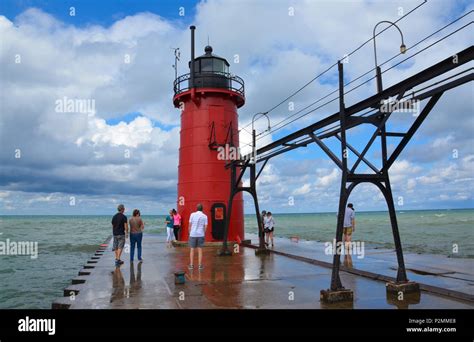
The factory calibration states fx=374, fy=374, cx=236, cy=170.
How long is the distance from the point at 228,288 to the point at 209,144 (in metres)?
11.6

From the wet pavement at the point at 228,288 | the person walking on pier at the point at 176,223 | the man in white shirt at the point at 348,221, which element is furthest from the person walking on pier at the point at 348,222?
the person walking on pier at the point at 176,223

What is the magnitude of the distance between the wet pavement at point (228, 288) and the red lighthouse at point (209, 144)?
6.50 m

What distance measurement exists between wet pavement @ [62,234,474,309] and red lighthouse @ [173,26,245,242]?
21.3ft

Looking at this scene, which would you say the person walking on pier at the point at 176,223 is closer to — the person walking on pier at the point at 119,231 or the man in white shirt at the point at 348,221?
the person walking on pier at the point at 119,231

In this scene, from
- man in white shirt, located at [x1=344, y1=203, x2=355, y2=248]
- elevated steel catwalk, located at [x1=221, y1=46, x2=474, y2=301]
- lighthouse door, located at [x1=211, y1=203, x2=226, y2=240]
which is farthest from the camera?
lighthouse door, located at [x1=211, y1=203, x2=226, y2=240]

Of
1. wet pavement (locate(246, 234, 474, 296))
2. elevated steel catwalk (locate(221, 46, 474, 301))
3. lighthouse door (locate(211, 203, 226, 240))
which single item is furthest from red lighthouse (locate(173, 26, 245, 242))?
elevated steel catwalk (locate(221, 46, 474, 301))

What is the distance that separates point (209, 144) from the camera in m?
19.1

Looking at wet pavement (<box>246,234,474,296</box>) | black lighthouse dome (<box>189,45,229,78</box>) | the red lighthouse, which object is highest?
black lighthouse dome (<box>189,45,229,78</box>)

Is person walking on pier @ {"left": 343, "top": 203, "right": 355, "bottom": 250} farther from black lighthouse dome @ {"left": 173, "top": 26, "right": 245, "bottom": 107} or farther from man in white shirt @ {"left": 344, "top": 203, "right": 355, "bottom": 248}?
black lighthouse dome @ {"left": 173, "top": 26, "right": 245, "bottom": 107}

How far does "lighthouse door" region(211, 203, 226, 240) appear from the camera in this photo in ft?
61.2
